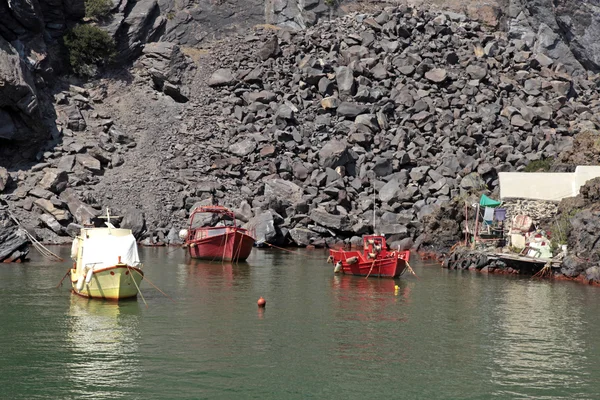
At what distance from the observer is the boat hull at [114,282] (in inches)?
1537

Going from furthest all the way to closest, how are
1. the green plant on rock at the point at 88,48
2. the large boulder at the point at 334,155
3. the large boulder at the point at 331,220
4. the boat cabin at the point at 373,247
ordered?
the green plant on rock at the point at 88,48 < the large boulder at the point at 334,155 < the large boulder at the point at 331,220 < the boat cabin at the point at 373,247

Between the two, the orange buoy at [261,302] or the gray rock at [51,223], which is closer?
the orange buoy at [261,302]

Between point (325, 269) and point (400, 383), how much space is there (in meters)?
30.6

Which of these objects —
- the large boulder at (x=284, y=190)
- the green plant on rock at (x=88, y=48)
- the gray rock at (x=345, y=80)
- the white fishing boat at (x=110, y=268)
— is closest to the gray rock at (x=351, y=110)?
the gray rock at (x=345, y=80)

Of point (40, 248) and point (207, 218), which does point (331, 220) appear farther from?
point (40, 248)

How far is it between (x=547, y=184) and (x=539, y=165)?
59.8ft

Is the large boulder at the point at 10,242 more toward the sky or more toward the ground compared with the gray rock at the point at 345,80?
more toward the ground

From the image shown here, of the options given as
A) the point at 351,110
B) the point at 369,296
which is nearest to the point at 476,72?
the point at 351,110

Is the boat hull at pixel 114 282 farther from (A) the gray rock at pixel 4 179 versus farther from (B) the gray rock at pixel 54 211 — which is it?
(A) the gray rock at pixel 4 179

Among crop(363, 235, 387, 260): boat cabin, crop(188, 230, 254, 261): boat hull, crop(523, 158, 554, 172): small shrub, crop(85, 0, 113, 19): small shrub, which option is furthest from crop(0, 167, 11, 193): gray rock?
crop(523, 158, 554, 172): small shrub

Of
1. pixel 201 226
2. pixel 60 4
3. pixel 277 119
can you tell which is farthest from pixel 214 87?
pixel 201 226

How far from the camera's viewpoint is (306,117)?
8919 cm

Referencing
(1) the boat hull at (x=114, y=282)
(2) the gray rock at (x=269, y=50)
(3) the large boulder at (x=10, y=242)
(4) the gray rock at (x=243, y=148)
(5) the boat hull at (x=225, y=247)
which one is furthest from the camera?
(2) the gray rock at (x=269, y=50)

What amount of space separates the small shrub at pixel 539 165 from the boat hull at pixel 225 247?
102 feet
